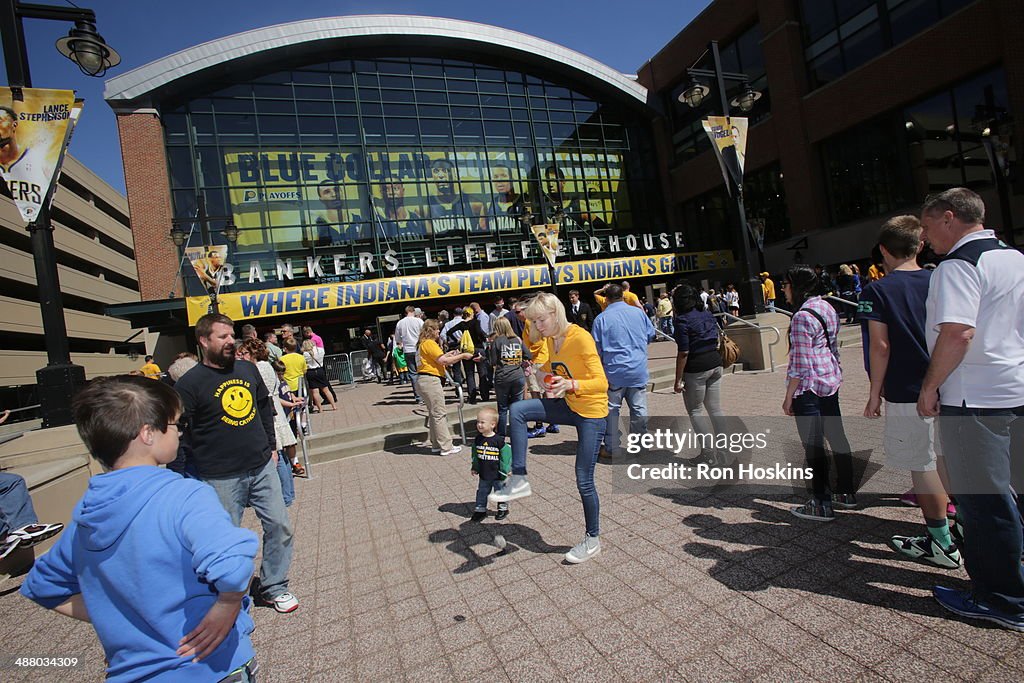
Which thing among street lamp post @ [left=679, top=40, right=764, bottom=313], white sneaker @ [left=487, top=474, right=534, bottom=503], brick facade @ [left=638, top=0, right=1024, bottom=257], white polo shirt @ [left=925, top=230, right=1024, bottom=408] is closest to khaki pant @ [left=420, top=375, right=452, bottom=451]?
white sneaker @ [left=487, top=474, right=534, bottom=503]

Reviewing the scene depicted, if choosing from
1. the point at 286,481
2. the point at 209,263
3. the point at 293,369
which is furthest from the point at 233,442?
the point at 209,263

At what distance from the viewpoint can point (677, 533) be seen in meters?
3.86

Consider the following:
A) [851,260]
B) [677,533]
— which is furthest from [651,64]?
[677,533]

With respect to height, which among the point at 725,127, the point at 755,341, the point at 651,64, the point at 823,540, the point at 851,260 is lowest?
the point at 823,540

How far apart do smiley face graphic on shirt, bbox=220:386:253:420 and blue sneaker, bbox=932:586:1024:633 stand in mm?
4391

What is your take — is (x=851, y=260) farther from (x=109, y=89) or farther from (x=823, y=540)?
(x=109, y=89)

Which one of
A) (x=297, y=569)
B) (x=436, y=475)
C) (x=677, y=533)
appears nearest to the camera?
(x=677, y=533)

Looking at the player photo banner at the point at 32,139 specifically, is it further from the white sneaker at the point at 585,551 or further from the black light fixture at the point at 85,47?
the white sneaker at the point at 585,551

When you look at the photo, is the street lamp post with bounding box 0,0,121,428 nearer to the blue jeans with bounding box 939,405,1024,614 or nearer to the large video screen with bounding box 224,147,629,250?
the blue jeans with bounding box 939,405,1024,614

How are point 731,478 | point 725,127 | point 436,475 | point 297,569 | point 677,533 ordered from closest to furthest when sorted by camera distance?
point 677,533 < point 297,569 < point 731,478 < point 436,475 < point 725,127

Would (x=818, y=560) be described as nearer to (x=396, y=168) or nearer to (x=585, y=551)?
(x=585, y=551)

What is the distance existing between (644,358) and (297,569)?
413 cm

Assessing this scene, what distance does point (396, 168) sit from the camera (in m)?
25.4

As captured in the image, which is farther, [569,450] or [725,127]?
[725,127]
